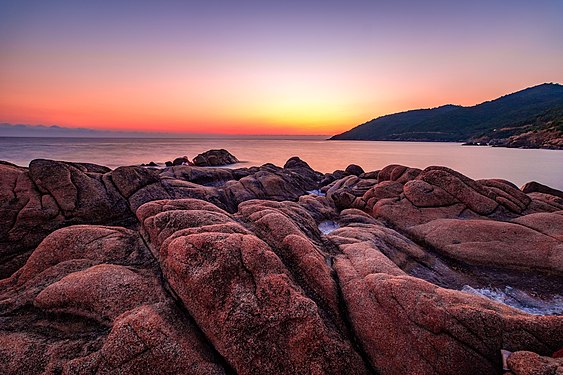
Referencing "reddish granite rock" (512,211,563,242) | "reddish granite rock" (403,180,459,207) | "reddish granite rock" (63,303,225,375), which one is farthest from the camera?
"reddish granite rock" (403,180,459,207)

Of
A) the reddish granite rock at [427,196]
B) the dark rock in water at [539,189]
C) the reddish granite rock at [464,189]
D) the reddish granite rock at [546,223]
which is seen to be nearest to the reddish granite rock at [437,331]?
the reddish granite rock at [546,223]

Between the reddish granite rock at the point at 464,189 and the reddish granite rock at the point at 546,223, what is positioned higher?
the reddish granite rock at the point at 464,189

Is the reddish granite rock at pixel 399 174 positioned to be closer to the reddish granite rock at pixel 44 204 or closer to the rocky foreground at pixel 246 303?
the rocky foreground at pixel 246 303

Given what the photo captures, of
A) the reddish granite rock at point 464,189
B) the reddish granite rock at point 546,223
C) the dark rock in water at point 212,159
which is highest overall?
the reddish granite rock at point 464,189

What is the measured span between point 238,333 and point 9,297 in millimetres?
7248

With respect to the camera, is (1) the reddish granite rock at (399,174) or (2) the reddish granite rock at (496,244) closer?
(2) the reddish granite rock at (496,244)

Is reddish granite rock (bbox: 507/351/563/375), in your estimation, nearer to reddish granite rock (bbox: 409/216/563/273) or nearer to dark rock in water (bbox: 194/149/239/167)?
reddish granite rock (bbox: 409/216/563/273)

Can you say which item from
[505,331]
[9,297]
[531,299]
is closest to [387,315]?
[505,331]

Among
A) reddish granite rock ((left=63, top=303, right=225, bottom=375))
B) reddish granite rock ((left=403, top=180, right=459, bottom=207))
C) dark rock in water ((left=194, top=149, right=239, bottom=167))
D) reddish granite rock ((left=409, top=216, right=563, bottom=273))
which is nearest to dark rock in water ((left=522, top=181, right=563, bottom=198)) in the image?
reddish granite rock ((left=403, top=180, right=459, bottom=207))

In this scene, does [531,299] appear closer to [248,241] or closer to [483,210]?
[483,210]

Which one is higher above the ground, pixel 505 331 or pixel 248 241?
pixel 248 241

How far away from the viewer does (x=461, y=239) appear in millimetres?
16594

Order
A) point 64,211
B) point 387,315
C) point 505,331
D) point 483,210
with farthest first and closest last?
1. point 483,210
2. point 64,211
3. point 387,315
4. point 505,331

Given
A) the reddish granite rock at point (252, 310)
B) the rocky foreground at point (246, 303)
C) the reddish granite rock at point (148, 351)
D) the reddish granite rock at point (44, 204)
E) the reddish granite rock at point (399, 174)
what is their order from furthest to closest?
the reddish granite rock at point (399, 174)
the reddish granite rock at point (44, 204)
the reddish granite rock at point (252, 310)
the rocky foreground at point (246, 303)
the reddish granite rock at point (148, 351)
